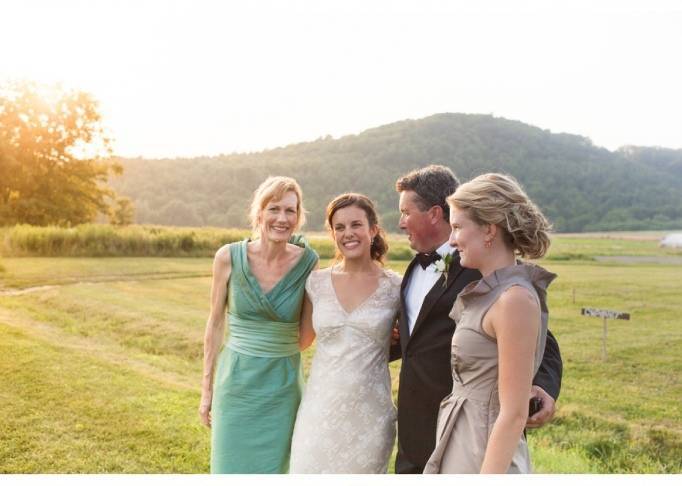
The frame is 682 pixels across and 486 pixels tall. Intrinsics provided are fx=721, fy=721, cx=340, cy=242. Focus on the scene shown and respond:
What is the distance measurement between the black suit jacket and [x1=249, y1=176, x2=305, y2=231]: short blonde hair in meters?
0.79

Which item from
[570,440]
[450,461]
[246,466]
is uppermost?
[450,461]

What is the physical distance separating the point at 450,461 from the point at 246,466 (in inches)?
49.9

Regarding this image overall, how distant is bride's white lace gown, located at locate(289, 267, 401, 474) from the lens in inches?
104

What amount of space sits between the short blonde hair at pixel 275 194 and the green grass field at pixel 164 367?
3394mm

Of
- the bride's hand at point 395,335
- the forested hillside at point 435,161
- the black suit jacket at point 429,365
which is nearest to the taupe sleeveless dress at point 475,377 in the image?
the black suit jacket at point 429,365

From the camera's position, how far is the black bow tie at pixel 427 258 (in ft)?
7.84

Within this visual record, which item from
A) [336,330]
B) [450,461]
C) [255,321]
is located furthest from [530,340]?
[255,321]

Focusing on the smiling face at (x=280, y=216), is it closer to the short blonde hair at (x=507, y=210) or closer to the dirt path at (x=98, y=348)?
the short blonde hair at (x=507, y=210)

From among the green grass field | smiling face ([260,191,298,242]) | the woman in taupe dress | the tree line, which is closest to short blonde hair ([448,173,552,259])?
the woman in taupe dress

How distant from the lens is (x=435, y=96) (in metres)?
10.5

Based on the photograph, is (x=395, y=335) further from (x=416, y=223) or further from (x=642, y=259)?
(x=642, y=259)

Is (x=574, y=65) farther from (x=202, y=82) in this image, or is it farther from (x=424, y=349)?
(x=424, y=349)

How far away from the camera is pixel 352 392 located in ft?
8.71

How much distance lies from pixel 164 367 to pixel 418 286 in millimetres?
6433
